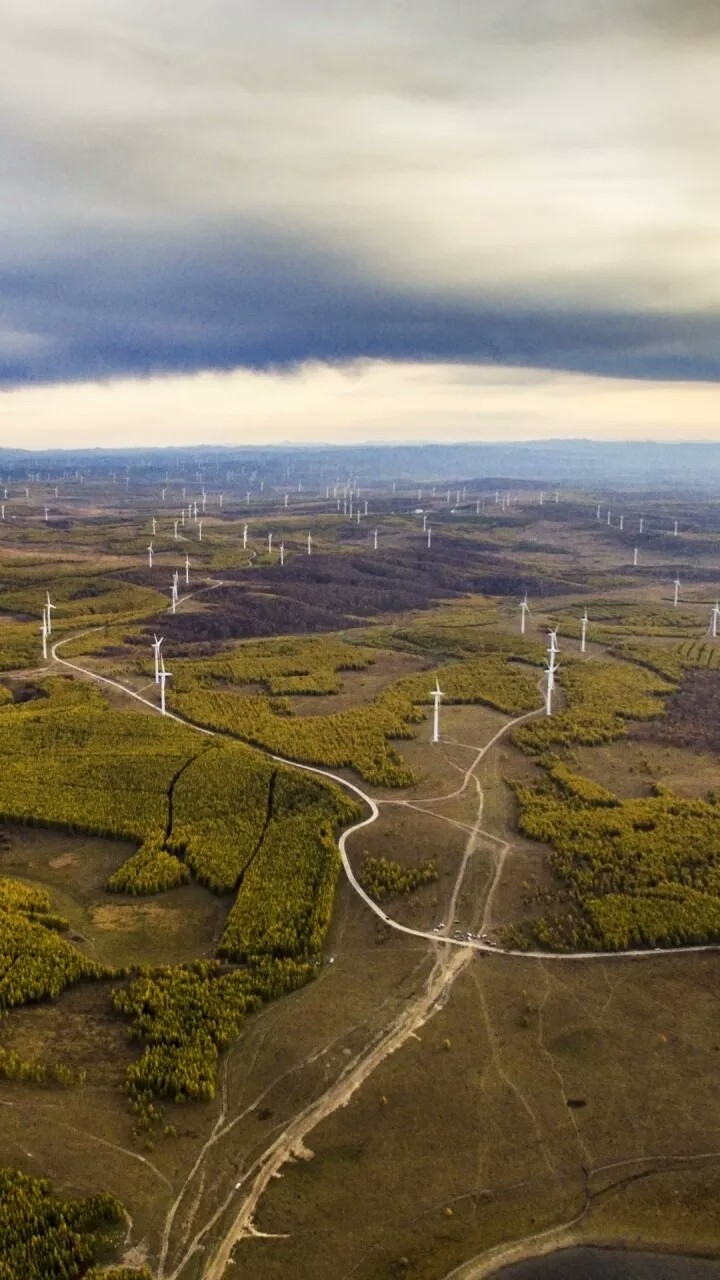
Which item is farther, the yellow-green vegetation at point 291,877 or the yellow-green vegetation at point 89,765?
the yellow-green vegetation at point 89,765

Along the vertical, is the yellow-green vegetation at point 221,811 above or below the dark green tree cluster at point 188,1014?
above

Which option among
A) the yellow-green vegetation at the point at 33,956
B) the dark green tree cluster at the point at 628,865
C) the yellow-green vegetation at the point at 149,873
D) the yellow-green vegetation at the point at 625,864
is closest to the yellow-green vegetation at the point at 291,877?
the yellow-green vegetation at the point at 149,873

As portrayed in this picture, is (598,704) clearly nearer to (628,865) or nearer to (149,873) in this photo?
(628,865)

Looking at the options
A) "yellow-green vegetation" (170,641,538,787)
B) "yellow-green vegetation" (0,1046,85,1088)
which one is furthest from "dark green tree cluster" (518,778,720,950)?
"yellow-green vegetation" (0,1046,85,1088)

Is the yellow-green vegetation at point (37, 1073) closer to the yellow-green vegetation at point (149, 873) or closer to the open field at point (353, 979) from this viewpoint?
the open field at point (353, 979)

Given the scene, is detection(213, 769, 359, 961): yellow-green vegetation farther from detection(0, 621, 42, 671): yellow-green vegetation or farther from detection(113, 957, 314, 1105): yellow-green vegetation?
detection(0, 621, 42, 671): yellow-green vegetation

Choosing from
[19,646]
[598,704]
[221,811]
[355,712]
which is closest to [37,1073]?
[221,811]

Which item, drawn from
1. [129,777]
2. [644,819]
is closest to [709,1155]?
[644,819]
